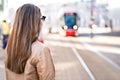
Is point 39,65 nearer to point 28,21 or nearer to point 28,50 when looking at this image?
point 28,50

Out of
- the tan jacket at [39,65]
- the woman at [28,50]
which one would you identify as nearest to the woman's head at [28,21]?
the woman at [28,50]

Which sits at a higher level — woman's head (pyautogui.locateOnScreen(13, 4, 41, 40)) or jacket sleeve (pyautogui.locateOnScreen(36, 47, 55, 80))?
woman's head (pyautogui.locateOnScreen(13, 4, 41, 40))

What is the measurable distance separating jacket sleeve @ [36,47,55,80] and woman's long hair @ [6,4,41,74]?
12cm

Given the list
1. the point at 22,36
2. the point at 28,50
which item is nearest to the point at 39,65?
the point at 28,50

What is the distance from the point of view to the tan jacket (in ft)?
10.9

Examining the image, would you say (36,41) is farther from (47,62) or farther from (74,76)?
(74,76)

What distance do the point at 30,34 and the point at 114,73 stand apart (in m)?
11.1

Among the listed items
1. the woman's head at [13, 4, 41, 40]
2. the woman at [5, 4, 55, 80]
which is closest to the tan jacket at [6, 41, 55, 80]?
the woman at [5, 4, 55, 80]

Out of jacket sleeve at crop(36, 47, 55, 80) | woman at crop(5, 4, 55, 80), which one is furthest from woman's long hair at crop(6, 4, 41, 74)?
jacket sleeve at crop(36, 47, 55, 80)

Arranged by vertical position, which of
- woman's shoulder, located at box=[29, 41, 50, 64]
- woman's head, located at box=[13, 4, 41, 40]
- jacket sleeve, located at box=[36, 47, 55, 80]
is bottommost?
jacket sleeve, located at box=[36, 47, 55, 80]

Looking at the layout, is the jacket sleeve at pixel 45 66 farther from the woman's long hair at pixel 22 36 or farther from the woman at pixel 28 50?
the woman's long hair at pixel 22 36

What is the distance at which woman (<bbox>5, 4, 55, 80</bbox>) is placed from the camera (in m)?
3.33

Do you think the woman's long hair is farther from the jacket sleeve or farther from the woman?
the jacket sleeve

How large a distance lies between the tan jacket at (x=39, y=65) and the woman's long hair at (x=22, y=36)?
0.15ft
